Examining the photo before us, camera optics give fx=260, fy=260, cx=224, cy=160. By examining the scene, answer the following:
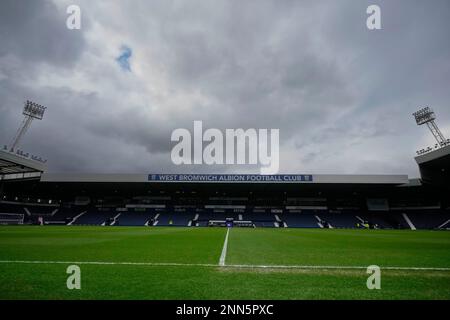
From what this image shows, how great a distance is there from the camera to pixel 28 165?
31.6 m

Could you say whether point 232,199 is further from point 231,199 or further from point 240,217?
point 240,217

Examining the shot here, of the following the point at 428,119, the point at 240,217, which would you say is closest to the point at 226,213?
the point at 240,217

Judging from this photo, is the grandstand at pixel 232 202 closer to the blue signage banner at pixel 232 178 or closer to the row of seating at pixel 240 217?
the row of seating at pixel 240 217

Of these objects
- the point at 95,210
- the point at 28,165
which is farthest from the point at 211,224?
the point at 28,165

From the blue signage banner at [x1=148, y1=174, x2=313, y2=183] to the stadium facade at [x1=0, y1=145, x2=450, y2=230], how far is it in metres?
0.17

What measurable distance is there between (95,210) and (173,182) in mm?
22017

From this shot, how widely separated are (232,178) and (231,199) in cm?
1396

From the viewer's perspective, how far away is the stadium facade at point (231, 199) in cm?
→ 4359

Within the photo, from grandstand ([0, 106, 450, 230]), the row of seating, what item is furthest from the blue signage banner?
the row of seating

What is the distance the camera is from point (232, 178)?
44406mm

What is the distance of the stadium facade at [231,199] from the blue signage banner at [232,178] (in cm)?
17

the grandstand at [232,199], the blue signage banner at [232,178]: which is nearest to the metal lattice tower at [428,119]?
the grandstand at [232,199]

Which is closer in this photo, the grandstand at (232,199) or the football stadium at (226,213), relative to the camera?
the football stadium at (226,213)
